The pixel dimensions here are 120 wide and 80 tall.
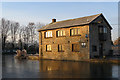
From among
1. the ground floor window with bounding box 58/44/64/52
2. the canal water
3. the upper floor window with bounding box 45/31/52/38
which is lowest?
the canal water

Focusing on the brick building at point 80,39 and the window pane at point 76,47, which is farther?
the window pane at point 76,47

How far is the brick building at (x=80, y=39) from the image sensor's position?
2609 centimetres

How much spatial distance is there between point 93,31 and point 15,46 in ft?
169

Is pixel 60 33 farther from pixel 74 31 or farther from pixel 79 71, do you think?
pixel 79 71

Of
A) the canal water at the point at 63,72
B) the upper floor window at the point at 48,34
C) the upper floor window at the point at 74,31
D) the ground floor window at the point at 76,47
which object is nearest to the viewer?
the canal water at the point at 63,72

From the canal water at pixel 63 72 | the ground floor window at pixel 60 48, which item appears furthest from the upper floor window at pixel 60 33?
the canal water at pixel 63 72

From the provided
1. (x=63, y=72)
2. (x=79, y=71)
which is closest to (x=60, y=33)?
(x=79, y=71)

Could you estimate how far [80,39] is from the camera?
26953 mm

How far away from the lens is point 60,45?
30.1 m

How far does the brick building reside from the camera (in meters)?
26.1

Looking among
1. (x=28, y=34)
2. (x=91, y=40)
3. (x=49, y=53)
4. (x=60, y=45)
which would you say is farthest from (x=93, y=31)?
(x=28, y=34)

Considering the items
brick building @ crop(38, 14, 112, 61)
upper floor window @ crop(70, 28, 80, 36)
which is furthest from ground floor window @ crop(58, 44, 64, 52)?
upper floor window @ crop(70, 28, 80, 36)

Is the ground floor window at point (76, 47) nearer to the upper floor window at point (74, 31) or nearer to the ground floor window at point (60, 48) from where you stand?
the upper floor window at point (74, 31)

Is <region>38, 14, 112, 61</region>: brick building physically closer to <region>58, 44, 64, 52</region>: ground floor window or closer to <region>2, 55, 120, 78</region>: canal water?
<region>58, 44, 64, 52</region>: ground floor window
